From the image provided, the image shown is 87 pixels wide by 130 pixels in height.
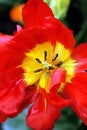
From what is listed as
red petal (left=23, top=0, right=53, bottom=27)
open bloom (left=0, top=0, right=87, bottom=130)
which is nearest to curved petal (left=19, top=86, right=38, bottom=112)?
open bloom (left=0, top=0, right=87, bottom=130)

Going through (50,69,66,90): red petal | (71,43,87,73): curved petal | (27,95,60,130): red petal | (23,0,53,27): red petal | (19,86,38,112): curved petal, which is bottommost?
(27,95,60,130): red petal

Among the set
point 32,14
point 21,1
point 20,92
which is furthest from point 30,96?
point 21,1

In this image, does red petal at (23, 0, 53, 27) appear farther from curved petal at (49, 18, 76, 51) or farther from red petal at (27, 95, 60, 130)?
red petal at (27, 95, 60, 130)

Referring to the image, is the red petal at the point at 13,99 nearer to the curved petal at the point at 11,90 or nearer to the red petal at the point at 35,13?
the curved petal at the point at 11,90

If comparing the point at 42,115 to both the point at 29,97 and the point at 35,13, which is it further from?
the point at 35,13

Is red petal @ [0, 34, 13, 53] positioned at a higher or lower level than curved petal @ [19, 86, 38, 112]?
higher

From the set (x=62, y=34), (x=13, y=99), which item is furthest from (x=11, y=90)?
(x=62, y=34)

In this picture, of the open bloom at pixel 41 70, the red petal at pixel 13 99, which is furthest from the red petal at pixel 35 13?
the red petal at pixel 13 99

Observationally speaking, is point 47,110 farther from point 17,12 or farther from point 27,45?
point 17,12
